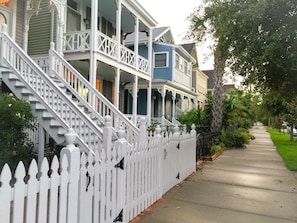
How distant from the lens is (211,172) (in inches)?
335

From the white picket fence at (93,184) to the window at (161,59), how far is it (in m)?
17.3

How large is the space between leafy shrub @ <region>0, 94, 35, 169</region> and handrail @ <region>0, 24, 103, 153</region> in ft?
2.40

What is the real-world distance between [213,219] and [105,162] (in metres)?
2.21

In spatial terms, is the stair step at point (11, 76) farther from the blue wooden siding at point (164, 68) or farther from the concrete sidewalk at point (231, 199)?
the blue wooden siding at point (164, 68)

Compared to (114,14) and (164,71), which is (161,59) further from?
(114,14)

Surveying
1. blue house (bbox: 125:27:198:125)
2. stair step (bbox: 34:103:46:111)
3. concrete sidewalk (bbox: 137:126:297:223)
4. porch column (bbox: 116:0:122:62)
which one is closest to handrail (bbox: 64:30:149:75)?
porch column (bbox: 116:0:122:62)

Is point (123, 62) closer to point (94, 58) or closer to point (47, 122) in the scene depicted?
point (94, 58)

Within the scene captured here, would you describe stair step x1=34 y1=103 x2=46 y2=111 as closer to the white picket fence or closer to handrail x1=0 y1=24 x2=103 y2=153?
handrail x1=0 y1=24 x2=103 y2=153

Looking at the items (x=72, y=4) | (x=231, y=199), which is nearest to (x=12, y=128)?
(x=231, y=199)

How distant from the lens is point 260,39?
263 inches

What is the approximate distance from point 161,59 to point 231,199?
60.8 ft

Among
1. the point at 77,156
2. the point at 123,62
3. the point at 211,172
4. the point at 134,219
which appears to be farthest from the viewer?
the point at 123,62

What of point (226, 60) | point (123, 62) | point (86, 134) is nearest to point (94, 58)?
point (123, 62)

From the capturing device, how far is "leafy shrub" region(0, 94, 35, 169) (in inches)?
231
